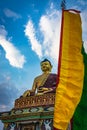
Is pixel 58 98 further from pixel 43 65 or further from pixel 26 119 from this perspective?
pixel 43 65

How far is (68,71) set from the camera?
27.6ft

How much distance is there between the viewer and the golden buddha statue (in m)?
13.0

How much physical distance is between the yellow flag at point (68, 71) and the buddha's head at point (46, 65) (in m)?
5.12

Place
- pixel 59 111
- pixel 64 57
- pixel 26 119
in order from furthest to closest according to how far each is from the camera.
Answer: pixel 26 119, pixel 64 57, pixel 59 111

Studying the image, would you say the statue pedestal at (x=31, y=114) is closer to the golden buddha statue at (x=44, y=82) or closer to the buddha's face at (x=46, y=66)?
the golden buddha statue at (x=44, y=82)

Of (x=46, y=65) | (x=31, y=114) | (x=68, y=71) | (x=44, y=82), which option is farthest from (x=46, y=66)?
(x=68, y=71)

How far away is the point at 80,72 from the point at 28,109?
4.17 m

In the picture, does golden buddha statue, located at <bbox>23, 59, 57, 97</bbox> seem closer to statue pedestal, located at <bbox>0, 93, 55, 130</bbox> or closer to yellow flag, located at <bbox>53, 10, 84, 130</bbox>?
statue pedestal, located at <bbox>0, 93, 55, 130</bbox>

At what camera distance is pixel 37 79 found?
46.1ft

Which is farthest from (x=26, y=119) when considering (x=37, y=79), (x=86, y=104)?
(x=86, y=104)

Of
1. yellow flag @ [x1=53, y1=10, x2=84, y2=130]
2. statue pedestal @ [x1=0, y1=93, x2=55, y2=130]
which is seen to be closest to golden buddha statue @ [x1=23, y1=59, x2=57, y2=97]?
statue pedestal @ [x1=0, y1=93, x2=55, y2=130]

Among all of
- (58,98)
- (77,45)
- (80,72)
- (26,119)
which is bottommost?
(26,119)

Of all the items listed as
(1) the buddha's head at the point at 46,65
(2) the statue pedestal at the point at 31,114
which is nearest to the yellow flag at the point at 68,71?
(2) the statue pedestal at the point at 31,114

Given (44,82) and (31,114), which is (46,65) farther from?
(31,114)
